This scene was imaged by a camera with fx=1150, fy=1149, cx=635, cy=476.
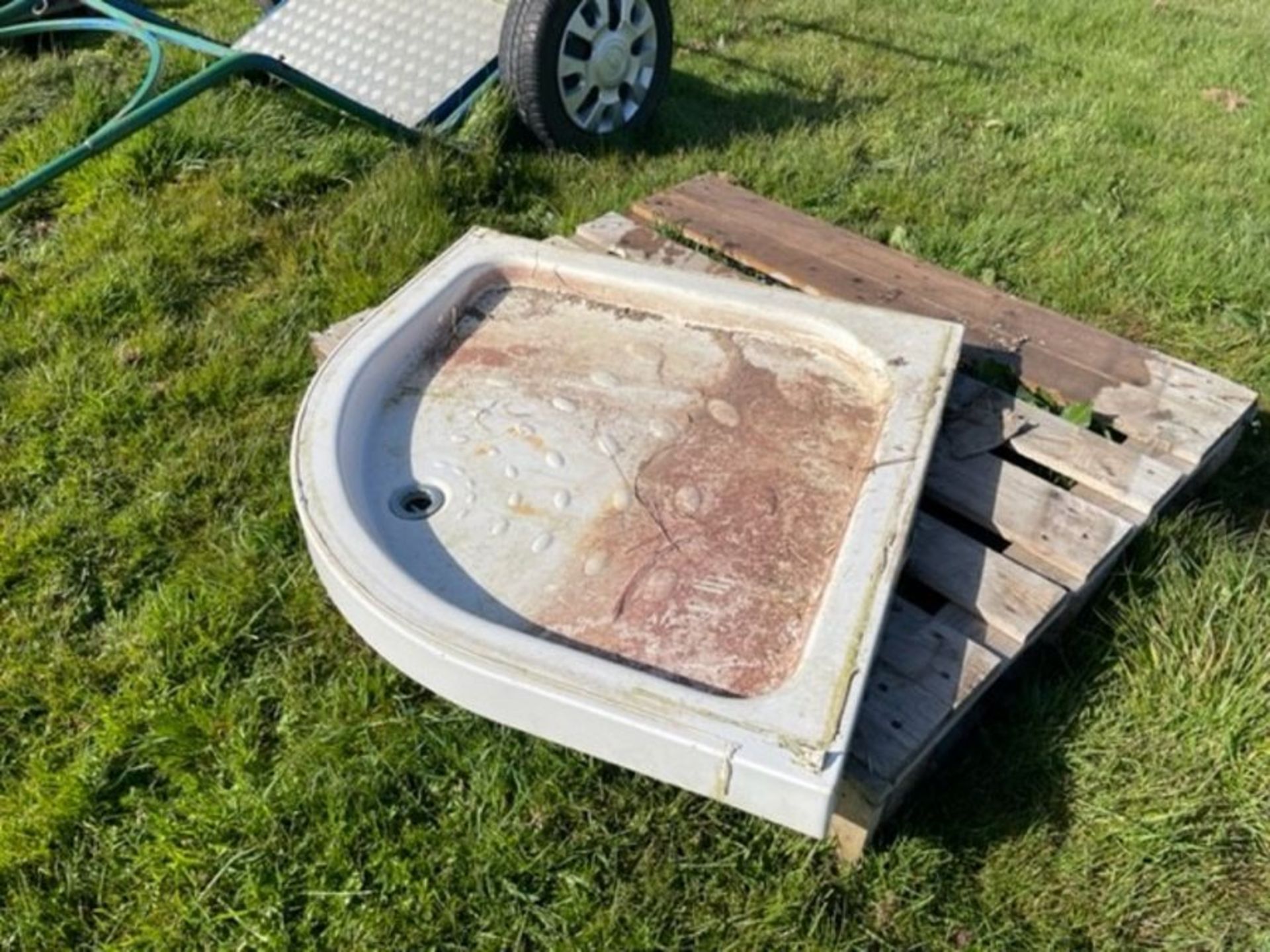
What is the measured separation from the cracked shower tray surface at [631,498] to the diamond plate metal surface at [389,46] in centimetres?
141

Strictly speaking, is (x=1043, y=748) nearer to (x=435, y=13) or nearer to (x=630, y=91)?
(x=630, y=91)

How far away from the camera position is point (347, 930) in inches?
73.7

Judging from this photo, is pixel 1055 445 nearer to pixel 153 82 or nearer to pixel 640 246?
pixel 640 246

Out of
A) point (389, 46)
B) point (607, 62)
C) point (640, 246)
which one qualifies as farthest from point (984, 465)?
point (389, 46)

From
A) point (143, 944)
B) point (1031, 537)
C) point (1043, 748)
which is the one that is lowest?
point (143, 944)

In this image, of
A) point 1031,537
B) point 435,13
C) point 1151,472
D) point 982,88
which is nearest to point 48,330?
point 435,13

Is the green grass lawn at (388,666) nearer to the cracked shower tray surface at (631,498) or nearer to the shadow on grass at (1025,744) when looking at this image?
the shadow on grass at (1025,744)

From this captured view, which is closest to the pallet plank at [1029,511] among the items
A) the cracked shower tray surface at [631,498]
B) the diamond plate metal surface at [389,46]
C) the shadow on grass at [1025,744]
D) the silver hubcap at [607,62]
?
the shadow on grass at [1025,744]

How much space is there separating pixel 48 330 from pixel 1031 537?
8.56ft

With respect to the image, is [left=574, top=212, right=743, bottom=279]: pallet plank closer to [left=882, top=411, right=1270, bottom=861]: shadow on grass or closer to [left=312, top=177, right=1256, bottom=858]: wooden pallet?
[left=312, top=177, right=1256, bottom=858]: wooden pallet

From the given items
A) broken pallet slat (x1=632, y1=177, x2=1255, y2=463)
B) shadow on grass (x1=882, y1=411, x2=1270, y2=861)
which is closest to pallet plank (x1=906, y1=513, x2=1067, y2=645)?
shadow on grass (x1=882, y1=411, x2=1270, y2=861)

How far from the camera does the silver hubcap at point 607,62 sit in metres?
3.65

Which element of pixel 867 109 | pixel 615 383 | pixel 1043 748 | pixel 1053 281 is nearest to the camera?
pixel 1043 748

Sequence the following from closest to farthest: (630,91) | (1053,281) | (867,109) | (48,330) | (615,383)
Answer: (615,383), (48,330), (1053,281), (630,91), (867,109)
